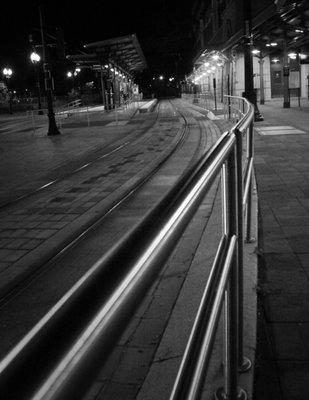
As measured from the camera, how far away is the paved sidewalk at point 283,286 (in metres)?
2.60

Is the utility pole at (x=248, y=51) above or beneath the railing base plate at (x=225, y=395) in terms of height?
above

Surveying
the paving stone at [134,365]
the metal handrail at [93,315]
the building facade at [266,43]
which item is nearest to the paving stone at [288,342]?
the paving stone at [134,365]

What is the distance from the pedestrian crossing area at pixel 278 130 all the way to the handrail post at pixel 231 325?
42.6 feet

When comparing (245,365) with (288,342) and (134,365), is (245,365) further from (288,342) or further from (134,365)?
(134,365)

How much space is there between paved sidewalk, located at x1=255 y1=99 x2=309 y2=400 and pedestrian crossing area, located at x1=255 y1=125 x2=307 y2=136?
642 cm

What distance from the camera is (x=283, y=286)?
12.5ft

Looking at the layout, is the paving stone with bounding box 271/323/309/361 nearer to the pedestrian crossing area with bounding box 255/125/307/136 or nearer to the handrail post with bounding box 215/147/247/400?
the handrail post with bounding box 215/147/247/400

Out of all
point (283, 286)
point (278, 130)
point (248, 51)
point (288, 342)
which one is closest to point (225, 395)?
point (288, 342)

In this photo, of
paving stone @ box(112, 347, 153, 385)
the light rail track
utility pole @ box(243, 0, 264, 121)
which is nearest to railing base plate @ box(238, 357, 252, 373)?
paving stone @ box(112, 347, 153, 385)

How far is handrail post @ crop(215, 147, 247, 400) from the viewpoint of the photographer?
229 centimetres

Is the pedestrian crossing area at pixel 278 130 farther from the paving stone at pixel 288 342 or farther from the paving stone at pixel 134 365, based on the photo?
the paving stone at pixel 134 365

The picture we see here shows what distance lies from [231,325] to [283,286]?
61.7 inches

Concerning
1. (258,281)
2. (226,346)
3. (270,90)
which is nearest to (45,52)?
(258,281)

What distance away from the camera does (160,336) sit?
10.3ft
